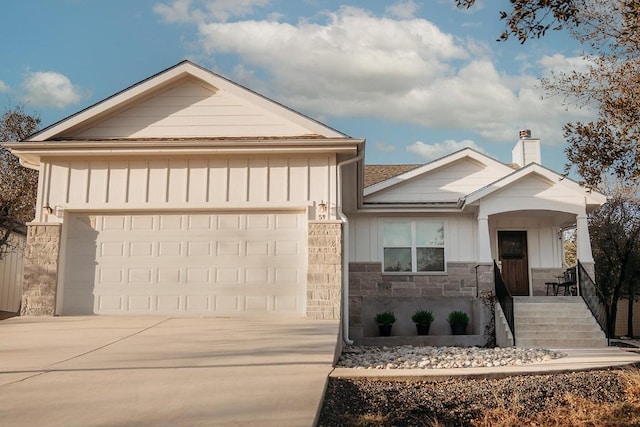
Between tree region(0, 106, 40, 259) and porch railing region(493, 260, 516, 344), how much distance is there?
1410 centimetres

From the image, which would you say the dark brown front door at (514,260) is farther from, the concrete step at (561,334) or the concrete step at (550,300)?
the concrete step at (561,334)

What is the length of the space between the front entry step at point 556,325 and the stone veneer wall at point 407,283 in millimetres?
1746

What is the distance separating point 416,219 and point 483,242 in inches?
81.2

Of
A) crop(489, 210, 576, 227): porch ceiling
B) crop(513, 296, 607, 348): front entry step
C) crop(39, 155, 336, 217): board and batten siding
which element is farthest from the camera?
crop(489, 210, 576, 227): porch ceiling

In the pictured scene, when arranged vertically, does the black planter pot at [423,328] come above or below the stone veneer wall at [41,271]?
A: below

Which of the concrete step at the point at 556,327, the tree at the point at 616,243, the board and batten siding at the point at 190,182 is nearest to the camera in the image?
the board and batten siding at the point at 190,182

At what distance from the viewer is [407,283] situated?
15383 millimetres

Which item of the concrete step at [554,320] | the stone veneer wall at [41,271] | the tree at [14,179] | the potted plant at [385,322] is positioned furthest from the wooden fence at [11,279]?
the concrete step at [554,320]

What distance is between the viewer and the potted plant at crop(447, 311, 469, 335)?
Result: 47.2 feet

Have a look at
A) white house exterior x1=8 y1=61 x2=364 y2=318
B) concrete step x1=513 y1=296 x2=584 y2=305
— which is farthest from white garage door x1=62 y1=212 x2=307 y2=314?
concrete step x1=513 y1=296 x2=584 y2=305

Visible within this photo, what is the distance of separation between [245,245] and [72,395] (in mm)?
5799

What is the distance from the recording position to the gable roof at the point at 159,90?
11453 millimetres

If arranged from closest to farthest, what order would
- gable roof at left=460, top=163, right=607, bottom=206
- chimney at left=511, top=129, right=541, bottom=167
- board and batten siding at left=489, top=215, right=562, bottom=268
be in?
gable roof at left=460, top=163, right=607, bottom=206, board and batten siding at left=489, top=215, right=562, bottom=268, chimney at left=511, top=129, right=541, bottom=167

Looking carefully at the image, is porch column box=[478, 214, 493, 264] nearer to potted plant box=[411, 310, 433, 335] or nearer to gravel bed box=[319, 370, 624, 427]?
potted plant box=[411, 310, 433, 335]
